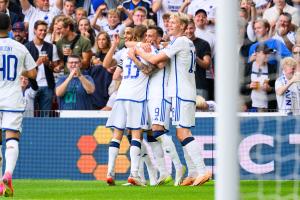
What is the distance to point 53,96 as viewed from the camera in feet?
62.0

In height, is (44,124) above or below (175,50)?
below

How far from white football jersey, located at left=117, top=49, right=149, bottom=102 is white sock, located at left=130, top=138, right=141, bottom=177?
26.5 inches

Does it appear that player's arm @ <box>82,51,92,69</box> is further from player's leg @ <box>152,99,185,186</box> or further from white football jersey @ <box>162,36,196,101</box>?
white football jersey @ <box>162,36,196,101</box>

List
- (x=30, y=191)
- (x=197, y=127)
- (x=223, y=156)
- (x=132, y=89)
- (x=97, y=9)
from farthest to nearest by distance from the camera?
(x=97, y=9), (x=197, y=127), (x=132, y=89), (x=30, y=191), (x=223, y=156)

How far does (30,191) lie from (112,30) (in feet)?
21.2

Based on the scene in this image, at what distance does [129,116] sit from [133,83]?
50cm

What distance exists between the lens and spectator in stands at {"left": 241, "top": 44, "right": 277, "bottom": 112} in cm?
1338

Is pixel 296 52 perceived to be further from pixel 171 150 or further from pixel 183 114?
pixel 171 150

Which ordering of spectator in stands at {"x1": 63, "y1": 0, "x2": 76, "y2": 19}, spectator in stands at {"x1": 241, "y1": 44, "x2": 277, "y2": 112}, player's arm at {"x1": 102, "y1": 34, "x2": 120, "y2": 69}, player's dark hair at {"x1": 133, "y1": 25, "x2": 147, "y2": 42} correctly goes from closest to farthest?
spectator in stands at {"x1": 241, "y1": 44, "x2": 277, "y2": 112} → player's dark hair at {"x1": 133, "y1": 25, "x2": 147, "y2": 42} → player's arm at {"x1": 102, "y1": 34, "x2": 120, "y2": 69} → spectator in stands at {"x1": 63, "y1": 0, "x2": 76, "y2": 19}

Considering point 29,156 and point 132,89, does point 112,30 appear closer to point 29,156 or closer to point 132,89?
point 29,156

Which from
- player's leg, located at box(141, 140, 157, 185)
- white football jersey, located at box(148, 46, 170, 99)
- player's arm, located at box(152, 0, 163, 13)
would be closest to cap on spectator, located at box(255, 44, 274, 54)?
white football jersey, located at box(148, 46, 170, 99)

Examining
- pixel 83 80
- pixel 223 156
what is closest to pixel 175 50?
pixel 83 80

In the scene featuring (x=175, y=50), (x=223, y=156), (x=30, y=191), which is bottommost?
(x=30, y=191)

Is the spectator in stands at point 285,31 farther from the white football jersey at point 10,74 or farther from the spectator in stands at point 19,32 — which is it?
the spectator in stands at point 19,32
